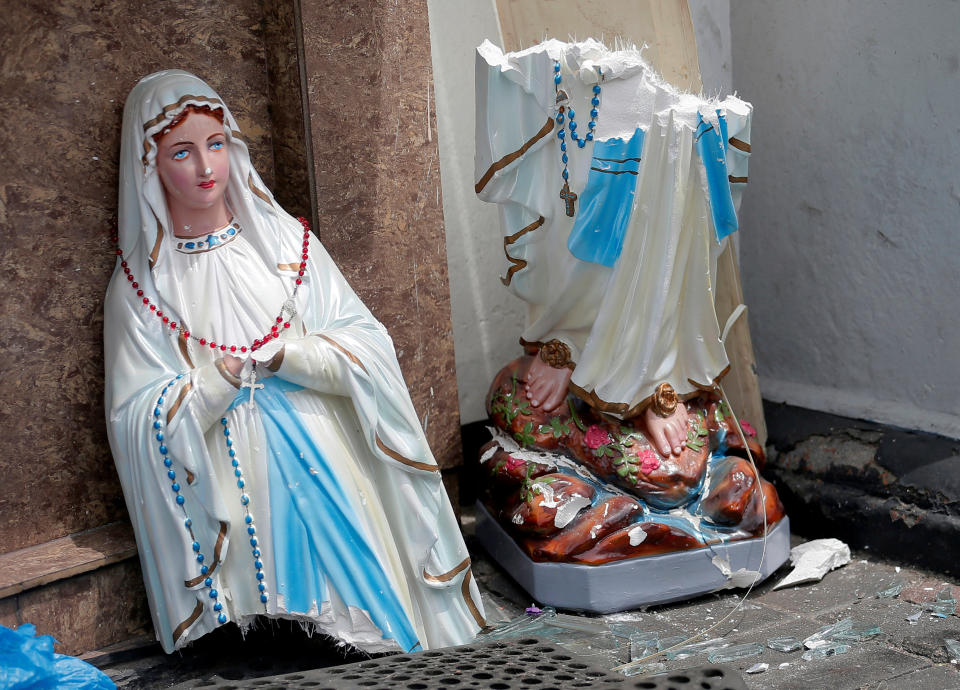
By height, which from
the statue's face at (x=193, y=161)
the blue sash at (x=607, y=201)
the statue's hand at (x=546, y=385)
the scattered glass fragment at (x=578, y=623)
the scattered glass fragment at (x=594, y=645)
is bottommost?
the scattered glass fragment at (x=594, y=645)

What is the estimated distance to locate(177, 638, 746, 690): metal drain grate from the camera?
203cm

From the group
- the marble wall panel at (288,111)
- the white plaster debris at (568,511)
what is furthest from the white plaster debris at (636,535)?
the marble wall panel at (288,111)

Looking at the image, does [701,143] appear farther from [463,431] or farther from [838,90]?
[463,431]

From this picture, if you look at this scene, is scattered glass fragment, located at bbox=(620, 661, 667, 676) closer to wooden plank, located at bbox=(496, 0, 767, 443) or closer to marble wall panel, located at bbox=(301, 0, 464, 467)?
marble wall panel, located at bbox=(301, 0, 464, 467)

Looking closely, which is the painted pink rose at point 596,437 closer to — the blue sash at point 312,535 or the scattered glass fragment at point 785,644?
the scattered glass fragment at point 785,644

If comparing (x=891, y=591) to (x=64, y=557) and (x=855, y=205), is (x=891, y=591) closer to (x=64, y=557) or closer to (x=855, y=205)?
(x=855, y=205)

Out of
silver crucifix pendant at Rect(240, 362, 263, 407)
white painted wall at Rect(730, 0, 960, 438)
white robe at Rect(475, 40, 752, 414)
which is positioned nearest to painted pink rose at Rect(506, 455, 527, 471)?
white robe at Rect(475, 40, 752, 414)

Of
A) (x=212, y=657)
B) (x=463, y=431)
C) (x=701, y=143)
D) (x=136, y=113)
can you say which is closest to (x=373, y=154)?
(x=136, y=113)

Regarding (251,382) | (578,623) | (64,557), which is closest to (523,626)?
(578,623)

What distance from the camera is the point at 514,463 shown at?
3.92 m

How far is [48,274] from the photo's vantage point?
3.49 metres

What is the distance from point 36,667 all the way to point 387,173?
79.1 inches

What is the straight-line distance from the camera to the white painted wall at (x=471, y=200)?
4707 millimetres

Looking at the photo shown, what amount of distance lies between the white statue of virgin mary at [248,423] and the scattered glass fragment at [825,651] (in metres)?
0.99
